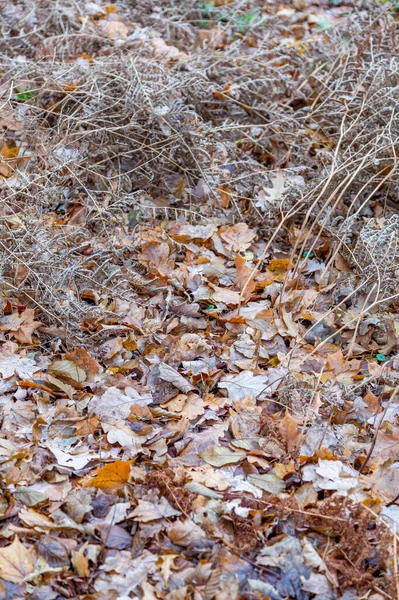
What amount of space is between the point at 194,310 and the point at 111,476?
1357mm

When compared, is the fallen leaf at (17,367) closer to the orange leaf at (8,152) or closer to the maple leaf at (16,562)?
the maple leaf at (16,562)

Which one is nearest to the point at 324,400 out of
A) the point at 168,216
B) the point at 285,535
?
the point at 285,535

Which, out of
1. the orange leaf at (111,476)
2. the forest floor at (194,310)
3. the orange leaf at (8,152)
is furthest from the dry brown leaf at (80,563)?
the orange leaf at (8,152)

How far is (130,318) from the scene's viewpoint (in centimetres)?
372

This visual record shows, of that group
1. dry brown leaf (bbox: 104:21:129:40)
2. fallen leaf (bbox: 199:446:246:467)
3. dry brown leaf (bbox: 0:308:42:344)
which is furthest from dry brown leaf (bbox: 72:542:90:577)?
dry brown leaf (bbox: 104:21:129:40)

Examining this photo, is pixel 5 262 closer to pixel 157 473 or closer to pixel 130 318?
pixel 130 318

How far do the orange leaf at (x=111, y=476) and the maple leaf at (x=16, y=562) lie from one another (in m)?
0.36

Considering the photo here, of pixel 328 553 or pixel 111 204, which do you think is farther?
pixel 111 204

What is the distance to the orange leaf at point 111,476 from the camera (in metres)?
2.71

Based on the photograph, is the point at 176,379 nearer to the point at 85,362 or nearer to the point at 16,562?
the point at 85,362

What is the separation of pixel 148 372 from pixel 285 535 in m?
1.17

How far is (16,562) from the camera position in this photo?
2.40 metres

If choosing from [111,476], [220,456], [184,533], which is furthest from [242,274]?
[184,533]

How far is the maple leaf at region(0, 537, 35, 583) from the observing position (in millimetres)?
2371
